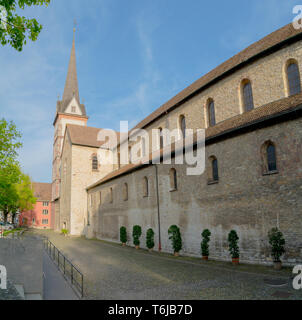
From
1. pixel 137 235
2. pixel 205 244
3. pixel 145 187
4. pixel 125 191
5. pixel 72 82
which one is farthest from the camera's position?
pixel 72 82

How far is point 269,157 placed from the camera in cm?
1255

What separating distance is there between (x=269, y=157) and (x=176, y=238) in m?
7.58

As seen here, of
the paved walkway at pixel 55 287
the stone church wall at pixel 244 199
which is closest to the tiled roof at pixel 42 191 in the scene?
the stone church wall at pixel 244 199

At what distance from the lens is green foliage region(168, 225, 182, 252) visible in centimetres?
1648

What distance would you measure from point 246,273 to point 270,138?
19.8 feet

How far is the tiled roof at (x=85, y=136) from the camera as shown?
130 ft

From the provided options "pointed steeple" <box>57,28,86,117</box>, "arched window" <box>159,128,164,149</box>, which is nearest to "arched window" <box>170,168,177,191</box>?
"arched window" <box>159,128,164,149</box>

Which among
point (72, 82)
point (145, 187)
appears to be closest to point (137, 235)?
point (145, 187)

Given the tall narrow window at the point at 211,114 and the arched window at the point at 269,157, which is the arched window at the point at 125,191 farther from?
the arched window at the point at 269,157

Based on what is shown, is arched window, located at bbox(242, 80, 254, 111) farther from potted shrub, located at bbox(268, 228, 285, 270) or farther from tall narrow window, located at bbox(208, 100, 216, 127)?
potted shrub, located at bbox(268, 228, 285, 270)

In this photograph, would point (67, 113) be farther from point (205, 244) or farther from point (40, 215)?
point (205, 244)

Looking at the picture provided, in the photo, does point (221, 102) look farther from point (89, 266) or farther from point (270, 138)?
point (89, 266)

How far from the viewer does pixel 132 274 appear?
39.3 feet

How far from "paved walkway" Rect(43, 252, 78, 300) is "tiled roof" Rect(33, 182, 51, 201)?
62.7 meters
